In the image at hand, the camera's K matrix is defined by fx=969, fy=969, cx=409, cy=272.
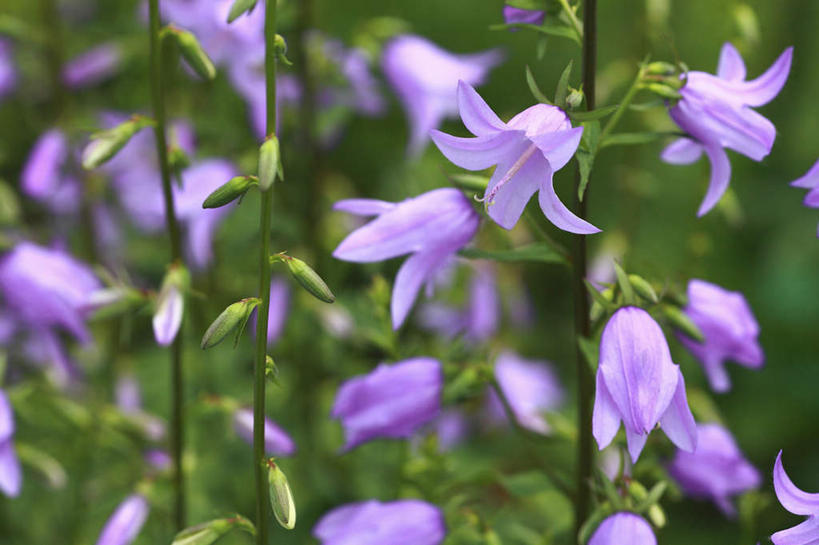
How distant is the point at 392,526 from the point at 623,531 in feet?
A: 1.43

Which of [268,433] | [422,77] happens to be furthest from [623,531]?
[422,77]

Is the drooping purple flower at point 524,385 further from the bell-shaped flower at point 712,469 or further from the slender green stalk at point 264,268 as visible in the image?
the slender green stalk at point 264,268

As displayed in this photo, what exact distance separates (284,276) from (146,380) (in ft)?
2.50

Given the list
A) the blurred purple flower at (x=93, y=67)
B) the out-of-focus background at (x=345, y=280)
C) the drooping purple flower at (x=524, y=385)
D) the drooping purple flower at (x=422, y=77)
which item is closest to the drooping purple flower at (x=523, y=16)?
the out-of-focus background at (x=345, y=280)

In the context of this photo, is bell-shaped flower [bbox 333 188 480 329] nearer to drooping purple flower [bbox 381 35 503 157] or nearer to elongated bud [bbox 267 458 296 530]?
elongated bud [bbox 267 458 296 530]

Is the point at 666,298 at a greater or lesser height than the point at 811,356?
greater

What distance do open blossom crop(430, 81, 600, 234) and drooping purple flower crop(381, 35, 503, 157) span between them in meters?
1.12

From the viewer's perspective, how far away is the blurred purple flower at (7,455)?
1892mm

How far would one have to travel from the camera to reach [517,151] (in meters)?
1.43

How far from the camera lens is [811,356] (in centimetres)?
358

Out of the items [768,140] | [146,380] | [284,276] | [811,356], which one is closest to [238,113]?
[284,276]

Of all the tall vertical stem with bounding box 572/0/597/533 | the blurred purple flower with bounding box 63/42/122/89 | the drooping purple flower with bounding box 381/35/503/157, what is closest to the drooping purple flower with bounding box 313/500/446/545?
the tall vertical stem with bounding box 572/0/597/533

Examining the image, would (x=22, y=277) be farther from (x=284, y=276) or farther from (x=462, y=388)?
(x=462, y=388)

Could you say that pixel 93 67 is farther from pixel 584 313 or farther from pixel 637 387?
pixel 637 387
